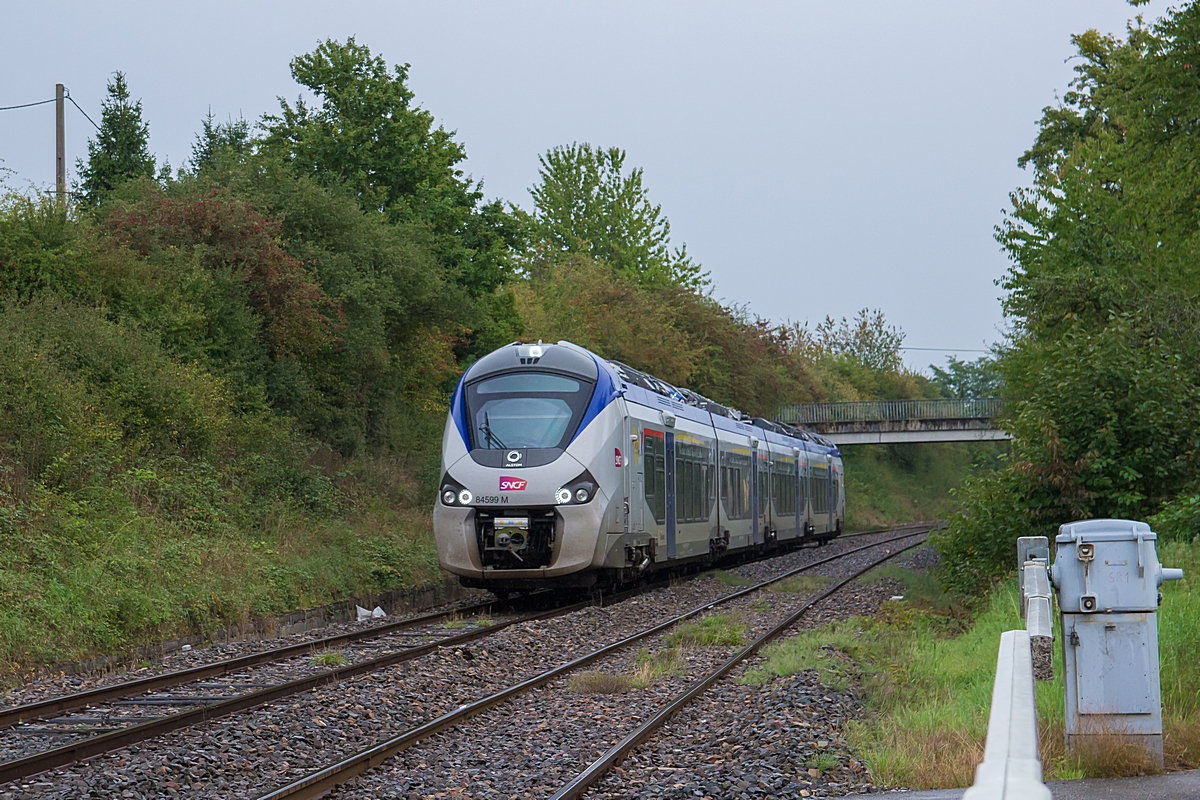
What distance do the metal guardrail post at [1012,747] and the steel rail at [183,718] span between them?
6186 mm

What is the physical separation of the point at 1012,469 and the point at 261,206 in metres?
15.5

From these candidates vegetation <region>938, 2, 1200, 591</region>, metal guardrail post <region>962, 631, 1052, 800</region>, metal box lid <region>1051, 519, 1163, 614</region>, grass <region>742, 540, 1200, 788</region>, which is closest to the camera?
metal guardrail post <region>962, 631, 1052, 800</region>

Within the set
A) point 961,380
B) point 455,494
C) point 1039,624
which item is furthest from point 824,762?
point 961,380

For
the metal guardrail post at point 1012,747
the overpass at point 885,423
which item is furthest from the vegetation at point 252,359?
the overpass at point 885,423

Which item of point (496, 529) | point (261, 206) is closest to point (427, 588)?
point (496, 529)

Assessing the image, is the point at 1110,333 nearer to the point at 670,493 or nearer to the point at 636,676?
the point at 670,493

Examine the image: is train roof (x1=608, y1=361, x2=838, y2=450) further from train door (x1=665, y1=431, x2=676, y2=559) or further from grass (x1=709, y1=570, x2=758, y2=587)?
grass (x1=709, y1=570, x2=758, y2=587)

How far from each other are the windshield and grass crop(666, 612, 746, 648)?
345 centimetres

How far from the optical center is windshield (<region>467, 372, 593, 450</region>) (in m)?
16.8

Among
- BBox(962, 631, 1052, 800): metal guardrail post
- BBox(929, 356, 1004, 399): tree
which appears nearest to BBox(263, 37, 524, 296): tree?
BBox(962, 631, 1052, 800): metal guardrail post

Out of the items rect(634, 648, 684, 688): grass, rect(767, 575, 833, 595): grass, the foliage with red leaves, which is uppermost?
the foliage with red leaves

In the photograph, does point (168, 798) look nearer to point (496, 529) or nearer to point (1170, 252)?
point (496, 529)

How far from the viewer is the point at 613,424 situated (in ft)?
55.8

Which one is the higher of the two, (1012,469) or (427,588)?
(1012,469)
